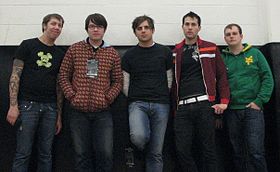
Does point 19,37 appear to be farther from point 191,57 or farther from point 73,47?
point 191,57

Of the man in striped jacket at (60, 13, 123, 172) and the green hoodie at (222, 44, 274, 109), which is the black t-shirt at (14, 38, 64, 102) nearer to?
the man in striped jacket at (60, 13, 123, 172)

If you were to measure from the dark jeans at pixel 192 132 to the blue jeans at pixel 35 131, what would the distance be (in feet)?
3.59

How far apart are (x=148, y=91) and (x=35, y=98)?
0.96 metres

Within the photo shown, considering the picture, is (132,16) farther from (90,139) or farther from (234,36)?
A: (90,139)

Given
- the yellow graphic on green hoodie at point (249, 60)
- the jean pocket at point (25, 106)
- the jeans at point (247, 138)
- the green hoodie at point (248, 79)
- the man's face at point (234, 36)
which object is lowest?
the jeans at point (247, 138)

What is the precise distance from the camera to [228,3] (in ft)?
11.2

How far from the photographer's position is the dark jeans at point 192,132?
257cm

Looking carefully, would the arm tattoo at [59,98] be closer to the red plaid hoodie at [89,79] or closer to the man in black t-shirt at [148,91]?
the red plaid hoodie at [89,79]

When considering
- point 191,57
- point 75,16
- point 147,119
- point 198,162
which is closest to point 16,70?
point 75,16

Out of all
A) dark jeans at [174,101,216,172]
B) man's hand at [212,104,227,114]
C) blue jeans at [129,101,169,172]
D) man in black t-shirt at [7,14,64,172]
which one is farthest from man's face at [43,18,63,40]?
man's hand at [212,104,227,114]

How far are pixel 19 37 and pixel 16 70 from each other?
726 millimetres

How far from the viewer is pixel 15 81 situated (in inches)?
104

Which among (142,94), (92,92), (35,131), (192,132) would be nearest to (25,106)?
(35,131)

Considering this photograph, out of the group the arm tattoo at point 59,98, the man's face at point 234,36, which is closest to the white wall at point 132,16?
the man's face at point 234,36
